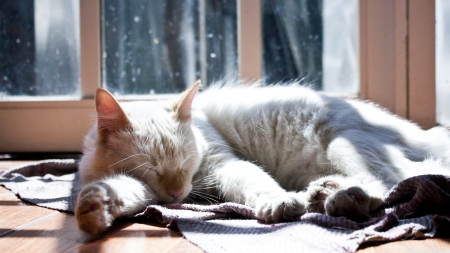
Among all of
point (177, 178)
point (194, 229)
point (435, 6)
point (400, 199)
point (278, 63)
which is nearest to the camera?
point (194, 229)

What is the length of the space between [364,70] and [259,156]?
1.06 m

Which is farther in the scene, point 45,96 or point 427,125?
point 45,96

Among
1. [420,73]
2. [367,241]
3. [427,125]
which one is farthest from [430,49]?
[367,241]

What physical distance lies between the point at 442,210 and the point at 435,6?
165 centimetres

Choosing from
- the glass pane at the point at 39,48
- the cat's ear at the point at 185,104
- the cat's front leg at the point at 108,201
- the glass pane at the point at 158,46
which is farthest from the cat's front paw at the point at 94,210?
the glass pane at the point at 39,48

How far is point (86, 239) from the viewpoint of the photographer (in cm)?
111

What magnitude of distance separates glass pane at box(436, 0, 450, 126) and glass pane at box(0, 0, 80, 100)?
2312 millimetres

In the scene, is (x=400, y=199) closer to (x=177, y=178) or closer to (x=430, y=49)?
(x=177, y=178)

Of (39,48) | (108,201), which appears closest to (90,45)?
(39,48)

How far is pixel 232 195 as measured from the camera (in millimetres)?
1513

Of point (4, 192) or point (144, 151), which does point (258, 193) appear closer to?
point (144, 151)

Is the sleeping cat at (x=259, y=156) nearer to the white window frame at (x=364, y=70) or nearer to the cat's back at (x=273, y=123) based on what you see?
the cat's back at (x=273, y=123)

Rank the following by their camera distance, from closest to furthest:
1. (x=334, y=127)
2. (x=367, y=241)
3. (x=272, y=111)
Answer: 1. (x=367, y=241)
2. (x=334, y=127)
3. (x=272, y=111)

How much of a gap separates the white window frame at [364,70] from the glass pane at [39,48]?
0.45 feet
